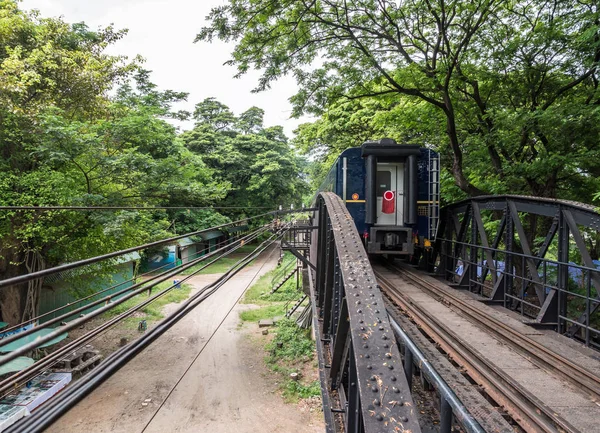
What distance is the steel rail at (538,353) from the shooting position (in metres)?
3.33

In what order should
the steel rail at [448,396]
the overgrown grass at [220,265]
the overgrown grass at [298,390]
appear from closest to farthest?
1. the steel rail at [448,396]
2. the overgrown grass at [298,390]
3. the overgrown grass at [220,265]

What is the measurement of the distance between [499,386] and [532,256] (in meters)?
2.58

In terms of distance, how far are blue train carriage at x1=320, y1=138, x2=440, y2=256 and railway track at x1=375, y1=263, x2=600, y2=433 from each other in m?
2.66

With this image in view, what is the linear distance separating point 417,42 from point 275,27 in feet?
11.4

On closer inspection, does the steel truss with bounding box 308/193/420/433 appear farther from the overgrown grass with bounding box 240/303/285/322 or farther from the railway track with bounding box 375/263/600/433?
the overgrown grass with bounding box 240/303/285/322

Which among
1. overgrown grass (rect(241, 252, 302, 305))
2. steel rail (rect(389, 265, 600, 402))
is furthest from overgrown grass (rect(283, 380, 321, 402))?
overgrown grass (rect(241, 252, 302, 305))

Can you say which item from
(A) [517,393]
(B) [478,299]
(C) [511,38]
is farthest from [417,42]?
(A) [517,393]

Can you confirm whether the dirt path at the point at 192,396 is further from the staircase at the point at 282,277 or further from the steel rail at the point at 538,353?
the staircase at the point at 282,277

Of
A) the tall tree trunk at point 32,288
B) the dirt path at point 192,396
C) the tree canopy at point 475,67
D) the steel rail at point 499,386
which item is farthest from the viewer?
the tall tree trunk at point 32,288

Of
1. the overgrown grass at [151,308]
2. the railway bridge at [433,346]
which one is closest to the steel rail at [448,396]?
the railway bridge at [433,346]

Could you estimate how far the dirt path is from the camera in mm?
8984

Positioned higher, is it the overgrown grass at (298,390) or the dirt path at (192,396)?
the overgrown grass at (298,390)

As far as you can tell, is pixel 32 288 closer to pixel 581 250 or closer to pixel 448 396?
pixel 448 396

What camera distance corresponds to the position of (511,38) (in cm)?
795
